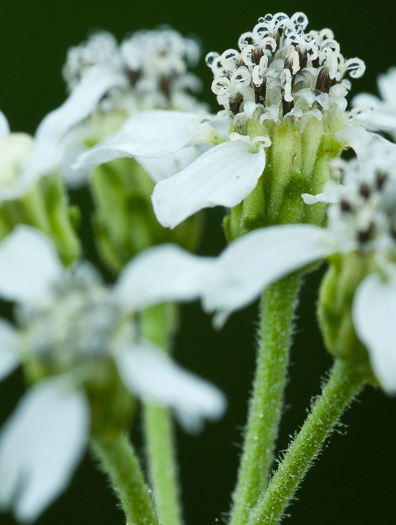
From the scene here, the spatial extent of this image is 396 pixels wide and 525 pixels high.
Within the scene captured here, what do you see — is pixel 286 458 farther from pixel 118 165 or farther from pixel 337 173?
pixel 118 165

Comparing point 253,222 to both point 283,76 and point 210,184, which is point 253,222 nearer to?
point 210,184

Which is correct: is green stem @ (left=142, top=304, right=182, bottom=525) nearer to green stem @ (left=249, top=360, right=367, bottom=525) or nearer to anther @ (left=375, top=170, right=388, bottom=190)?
green stem @ (left=249, top=360, right=367, bottom=525)

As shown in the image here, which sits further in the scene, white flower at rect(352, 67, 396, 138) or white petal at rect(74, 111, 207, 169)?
white flower at rect(352, 67, 396, 138)

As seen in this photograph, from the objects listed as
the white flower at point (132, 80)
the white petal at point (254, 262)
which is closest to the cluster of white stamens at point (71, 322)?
the white petal at point (254, 262)

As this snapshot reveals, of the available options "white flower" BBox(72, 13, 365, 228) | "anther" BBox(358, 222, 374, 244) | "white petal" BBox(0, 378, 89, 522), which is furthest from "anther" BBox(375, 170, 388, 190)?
"white petal" BBox(0, 378, 89, 522)

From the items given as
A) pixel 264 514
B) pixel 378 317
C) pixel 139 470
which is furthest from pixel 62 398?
pixel 264 514

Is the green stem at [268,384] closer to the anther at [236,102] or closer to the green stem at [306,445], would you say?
the green stem at [306,445]

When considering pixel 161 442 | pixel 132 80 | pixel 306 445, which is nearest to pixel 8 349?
pixel 306 445
